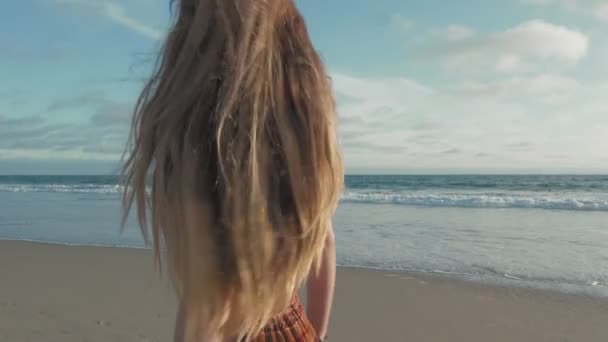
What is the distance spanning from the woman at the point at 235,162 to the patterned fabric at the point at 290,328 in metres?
0.07

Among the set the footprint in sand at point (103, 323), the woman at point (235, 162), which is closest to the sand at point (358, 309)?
the footprint in sand at point (103, 323)

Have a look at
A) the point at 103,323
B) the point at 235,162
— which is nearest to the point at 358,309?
the point at 103,323

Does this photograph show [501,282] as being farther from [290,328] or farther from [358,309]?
[290,328]

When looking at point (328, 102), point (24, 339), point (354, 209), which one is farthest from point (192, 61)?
point (354, 209)

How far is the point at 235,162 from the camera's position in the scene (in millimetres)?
1180

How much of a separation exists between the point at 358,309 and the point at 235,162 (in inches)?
147

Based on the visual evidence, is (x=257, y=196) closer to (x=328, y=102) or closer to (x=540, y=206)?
(x=328, y=102)

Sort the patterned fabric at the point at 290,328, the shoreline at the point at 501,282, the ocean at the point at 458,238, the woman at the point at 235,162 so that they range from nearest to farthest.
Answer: the woman at the point at 235,162 < the patterned fabric at the point at 290,328 < the shoreline at the point at 501,282 < the ocean at the point at 458,238

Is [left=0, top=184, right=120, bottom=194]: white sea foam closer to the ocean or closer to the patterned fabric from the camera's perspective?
the ocean

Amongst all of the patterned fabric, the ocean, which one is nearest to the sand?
the ocean

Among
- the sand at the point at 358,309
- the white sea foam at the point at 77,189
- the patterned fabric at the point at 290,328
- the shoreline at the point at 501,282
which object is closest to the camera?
the patterned fabric at the point at 290,328

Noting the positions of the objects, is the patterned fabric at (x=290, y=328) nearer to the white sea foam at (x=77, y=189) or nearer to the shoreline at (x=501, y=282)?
the shoreline at (x=501, y=282)

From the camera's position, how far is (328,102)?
1.27m

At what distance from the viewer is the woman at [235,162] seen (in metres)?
1.19
